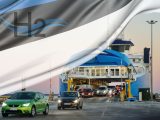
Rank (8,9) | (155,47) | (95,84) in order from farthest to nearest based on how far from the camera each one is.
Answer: (95,84) → (155,47) → (8,9)

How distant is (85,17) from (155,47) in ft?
1.76

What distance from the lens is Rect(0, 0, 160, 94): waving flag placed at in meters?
2.04

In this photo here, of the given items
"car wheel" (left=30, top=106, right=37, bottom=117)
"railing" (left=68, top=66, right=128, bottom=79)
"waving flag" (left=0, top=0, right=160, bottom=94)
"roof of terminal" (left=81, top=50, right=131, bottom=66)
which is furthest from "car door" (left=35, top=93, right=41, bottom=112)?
"waving flag" (left=0, top=0, right=160, bottom=94)

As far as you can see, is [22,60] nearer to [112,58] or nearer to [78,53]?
[78,53]

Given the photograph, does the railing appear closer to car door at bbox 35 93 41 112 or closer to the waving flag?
the waving flag

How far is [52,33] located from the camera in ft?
6.80

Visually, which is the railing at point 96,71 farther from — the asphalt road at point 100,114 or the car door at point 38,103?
the car door at point 38,103

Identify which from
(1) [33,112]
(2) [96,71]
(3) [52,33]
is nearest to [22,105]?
(1) [33,112]

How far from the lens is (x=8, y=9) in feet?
6.70

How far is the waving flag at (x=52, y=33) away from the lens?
2039mm

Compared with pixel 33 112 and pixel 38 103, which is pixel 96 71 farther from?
pixel 33 112

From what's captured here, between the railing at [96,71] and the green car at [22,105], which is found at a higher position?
the railing at [96,71]

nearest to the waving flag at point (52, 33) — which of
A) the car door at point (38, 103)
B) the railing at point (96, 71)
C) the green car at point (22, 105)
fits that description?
the railing at point (96, 71)

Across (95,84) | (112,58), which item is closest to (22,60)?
(112,58)
